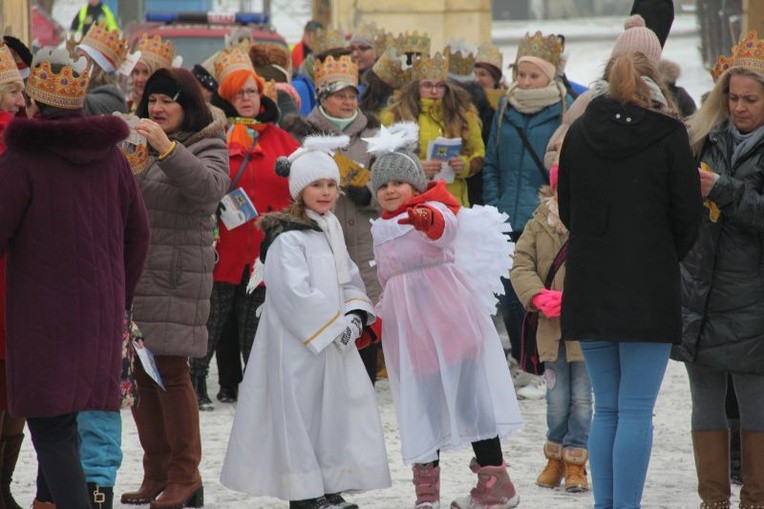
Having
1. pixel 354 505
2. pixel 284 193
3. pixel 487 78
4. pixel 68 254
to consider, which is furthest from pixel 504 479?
pixel 487 78

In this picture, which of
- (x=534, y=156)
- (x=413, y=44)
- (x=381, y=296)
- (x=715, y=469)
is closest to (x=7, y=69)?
(x=381, y=296)

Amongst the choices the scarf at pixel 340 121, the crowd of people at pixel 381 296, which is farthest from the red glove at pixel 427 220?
the scarf at pixel 340 121

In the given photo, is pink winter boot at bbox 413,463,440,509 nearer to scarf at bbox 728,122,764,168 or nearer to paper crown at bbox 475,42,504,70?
scarf at bbox 728,122,764,168

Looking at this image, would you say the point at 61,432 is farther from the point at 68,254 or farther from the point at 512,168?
the point at 512,168

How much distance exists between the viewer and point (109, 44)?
9.15 meters

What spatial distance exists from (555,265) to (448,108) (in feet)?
9.85

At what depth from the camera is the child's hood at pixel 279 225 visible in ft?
22.0

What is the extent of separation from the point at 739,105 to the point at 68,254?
8.76 ft

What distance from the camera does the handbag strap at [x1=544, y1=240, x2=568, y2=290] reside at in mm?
7423

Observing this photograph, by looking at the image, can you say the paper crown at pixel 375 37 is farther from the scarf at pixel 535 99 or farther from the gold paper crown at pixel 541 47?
the scarf at pixel 535 99

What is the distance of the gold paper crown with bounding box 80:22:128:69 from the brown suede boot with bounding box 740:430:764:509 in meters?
4.50

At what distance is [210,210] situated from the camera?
693 centimetres

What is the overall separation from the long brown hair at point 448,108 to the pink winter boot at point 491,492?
3765 mm

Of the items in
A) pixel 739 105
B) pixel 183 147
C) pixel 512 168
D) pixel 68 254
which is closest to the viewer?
pixel 68 254
